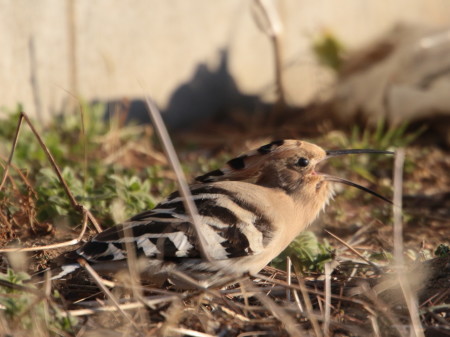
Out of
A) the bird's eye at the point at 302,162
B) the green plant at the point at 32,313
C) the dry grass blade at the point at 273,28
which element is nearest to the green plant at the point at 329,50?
the dry grass blade at the point at 273,28

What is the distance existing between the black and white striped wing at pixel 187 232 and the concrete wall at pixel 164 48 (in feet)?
3.60

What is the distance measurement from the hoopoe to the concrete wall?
0.94m

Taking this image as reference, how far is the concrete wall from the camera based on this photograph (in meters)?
4.43

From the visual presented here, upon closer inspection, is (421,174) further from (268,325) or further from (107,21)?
(268,325)

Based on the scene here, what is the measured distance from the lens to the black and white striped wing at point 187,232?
2591 millimetres

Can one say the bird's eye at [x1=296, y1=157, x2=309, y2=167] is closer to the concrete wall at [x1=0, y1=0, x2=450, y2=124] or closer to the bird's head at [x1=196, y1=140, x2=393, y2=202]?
the bird's head at [x1=196, y1=140, x2=393, y2=202]

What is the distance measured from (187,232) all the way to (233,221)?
7.3 inches

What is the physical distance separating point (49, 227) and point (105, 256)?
70 cm

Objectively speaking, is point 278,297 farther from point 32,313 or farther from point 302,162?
point 32,313

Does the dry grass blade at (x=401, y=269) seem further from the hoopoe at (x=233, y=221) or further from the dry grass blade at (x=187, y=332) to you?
the dry grass blade at (x=187, y=332)

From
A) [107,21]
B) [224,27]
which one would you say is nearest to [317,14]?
[224,27]

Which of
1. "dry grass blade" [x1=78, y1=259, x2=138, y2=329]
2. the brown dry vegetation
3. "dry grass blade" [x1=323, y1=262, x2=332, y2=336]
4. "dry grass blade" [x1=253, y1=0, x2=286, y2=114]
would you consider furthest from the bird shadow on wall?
"dry grass blade" [x1=78, y1=259, x2=138, y2=329]

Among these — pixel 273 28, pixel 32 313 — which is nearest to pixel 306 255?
pixel 32 313

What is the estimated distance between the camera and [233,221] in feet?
8.98
